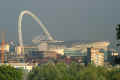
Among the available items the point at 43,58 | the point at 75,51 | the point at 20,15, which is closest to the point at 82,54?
the point at 75,51

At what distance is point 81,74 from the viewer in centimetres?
2064

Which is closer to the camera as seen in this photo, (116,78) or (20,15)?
(116,78)

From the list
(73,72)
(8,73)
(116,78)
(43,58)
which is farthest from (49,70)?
(43,58)

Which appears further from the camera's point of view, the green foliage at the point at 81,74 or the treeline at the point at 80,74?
the treeline at the point at 80,74

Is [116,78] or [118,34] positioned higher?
[118,34]

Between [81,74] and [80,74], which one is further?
[80,74]

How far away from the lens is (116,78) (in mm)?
20469

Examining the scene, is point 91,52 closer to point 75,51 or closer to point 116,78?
point 75,51

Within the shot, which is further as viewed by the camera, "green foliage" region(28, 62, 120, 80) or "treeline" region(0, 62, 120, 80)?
"treeline" region(0, 62, 120, 80)

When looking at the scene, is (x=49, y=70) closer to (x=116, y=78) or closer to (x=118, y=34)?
(x=116, y=78)

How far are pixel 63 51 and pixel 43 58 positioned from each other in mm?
28437

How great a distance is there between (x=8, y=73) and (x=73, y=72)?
2131 cm

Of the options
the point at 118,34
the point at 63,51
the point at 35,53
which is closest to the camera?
the point at 118,34

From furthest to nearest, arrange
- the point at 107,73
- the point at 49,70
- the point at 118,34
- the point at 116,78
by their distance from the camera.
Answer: the point at 118,34
the point at 49,70
the point at 107,73
the point at 116,78
